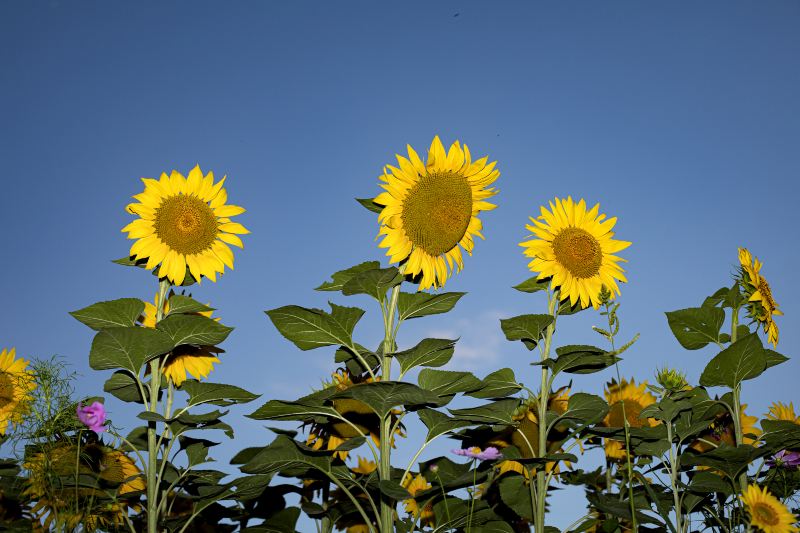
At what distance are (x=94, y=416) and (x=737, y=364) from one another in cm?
428

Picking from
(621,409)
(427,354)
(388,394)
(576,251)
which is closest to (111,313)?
(388,394)

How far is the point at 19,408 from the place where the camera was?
5461 millimetres

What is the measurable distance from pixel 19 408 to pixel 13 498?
0.89 metres

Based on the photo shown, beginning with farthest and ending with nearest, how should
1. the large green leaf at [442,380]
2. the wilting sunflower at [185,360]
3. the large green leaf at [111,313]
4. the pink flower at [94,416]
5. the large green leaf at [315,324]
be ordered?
1. the wilting sunflower at [185,360]
2. the large green leaf at [111,313]
3. the large green leaf at [442,380]
4. the large green leaf at [315,324]
5. the pink flower at [94,416]

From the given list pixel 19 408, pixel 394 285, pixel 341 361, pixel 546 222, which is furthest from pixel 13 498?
pixel 546 222

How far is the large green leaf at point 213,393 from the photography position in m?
4.77

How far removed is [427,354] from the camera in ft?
15.1

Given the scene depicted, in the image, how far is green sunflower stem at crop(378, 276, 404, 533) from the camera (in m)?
4.34

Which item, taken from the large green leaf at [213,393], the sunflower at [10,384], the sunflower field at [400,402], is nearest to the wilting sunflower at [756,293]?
the sunflower field at [400,402]

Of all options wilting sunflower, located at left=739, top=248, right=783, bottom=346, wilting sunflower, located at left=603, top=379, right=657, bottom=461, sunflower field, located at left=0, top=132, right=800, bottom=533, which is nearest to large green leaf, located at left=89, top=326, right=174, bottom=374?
sunflower field, located at left=0, top=132, right=800, bottom=533

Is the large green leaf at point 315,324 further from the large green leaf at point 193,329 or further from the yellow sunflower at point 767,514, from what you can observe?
the yellow sunflower at point 767,514

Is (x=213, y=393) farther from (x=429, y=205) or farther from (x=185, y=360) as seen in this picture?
(x=429, y=205)

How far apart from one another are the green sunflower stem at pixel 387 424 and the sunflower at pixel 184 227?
1296mm

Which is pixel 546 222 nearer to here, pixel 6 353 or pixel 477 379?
pixel 477 379
